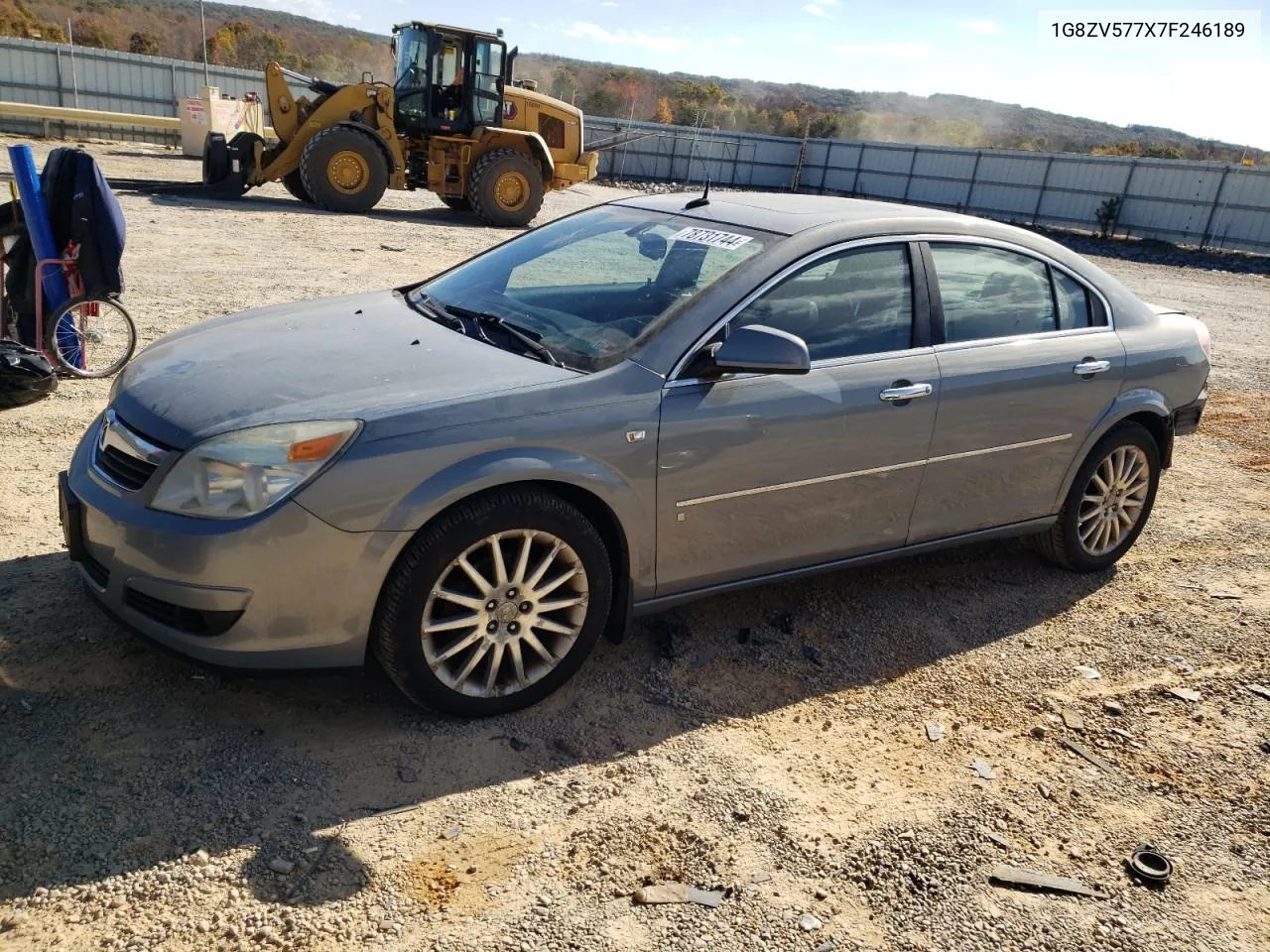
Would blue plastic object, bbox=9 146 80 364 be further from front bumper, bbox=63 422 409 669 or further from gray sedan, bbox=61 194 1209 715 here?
front bumper, bbox=63 422 409 669

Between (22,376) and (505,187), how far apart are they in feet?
41.3

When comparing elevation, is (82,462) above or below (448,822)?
above

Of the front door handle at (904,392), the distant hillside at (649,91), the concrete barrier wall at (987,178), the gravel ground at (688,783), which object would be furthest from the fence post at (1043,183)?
the front door handle at (904,392)

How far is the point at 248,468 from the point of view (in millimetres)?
2859

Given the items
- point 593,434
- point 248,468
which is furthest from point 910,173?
point 248,468

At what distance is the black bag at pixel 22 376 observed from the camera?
18.7 ft

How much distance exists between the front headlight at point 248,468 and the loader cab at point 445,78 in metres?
15.2

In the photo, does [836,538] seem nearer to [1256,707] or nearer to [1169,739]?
[1169,739]

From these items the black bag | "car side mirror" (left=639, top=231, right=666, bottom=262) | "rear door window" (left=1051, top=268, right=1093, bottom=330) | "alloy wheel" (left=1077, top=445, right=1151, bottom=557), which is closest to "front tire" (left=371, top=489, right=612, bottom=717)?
"car side mirror" (left=639, top=231, right=666, bottom=262)

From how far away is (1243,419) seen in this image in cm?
827

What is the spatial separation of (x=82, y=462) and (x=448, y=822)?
5.60ft

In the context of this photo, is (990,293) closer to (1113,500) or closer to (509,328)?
(1113,500)

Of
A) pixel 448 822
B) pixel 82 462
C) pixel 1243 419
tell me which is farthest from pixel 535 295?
pixel 1243 419

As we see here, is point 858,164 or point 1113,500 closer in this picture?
point 1113,500
